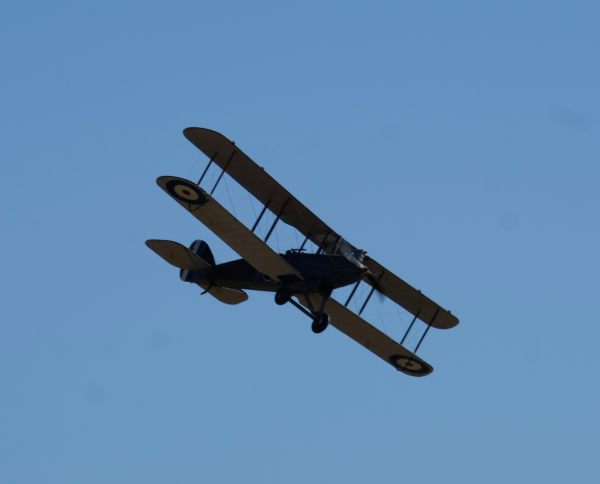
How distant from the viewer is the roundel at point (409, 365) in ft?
105

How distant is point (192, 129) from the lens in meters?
28.3

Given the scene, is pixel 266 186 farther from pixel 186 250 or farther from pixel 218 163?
pixel 186 250

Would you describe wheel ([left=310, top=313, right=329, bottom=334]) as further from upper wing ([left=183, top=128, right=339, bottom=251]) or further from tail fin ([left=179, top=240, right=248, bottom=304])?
tail fin ([left=179, top=240, right=248, bottom=304])

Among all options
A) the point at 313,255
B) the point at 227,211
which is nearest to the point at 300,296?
the point at 313,255

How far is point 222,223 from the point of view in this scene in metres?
28.0

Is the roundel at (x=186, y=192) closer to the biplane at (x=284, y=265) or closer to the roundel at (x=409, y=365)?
the biplane at (x=284, y=265)

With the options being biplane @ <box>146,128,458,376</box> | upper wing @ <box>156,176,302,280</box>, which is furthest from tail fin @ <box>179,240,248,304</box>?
upper wing @ <box>156,176,302,280</box>

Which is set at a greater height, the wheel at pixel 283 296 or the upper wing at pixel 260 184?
the upper wing at pixel 260 184

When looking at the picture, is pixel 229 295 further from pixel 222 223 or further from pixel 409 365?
pixel 222 223

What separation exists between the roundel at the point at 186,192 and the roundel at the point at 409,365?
672 centimetres

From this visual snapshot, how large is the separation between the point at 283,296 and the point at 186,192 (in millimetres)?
3307

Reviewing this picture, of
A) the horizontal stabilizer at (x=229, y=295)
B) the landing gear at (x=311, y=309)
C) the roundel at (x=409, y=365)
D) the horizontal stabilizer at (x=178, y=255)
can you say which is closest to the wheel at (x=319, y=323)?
the landing gear at (x=311, y=309)

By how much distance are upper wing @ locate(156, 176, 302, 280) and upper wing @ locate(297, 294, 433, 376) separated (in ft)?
5.99

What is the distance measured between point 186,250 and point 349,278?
440 cm
